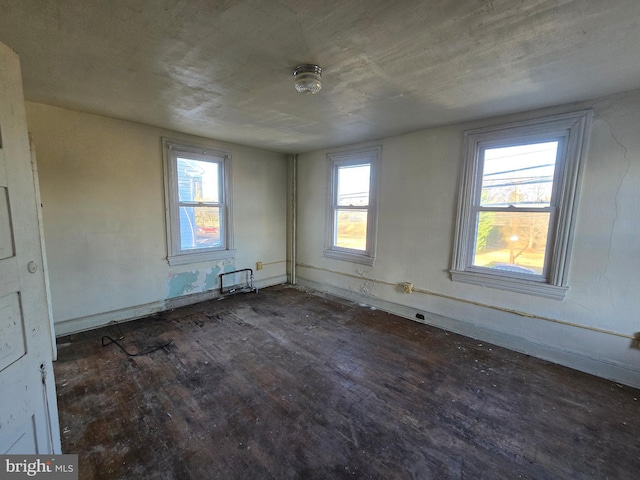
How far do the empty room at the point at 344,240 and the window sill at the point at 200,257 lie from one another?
1.0 inches

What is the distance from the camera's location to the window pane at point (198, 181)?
3.72 meters

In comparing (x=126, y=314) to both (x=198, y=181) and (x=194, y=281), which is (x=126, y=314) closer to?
(x=194, y=281)

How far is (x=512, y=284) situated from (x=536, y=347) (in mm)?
658

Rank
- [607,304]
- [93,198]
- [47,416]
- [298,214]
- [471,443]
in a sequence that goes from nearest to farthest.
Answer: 1. [47,416]
2. [471,443]
3. [607,304]
4. [93,198]
5. [298,214]

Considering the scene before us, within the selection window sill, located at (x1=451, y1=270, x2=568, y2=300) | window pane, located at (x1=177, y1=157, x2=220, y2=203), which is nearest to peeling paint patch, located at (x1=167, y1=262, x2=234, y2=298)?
window pane, located at (x1=177, y1=157, x2=220, y2=203)

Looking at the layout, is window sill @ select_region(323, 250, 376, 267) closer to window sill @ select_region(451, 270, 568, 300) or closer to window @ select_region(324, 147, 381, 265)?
window @ select_region(324, 147, 381, 265)

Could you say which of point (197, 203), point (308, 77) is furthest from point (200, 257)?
point (308, 77)

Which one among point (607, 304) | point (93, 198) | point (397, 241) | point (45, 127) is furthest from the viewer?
point (397, 241)

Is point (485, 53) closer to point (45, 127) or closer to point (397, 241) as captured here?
point (397, 241)

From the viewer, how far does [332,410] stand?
1.94m

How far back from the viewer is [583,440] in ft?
5.68

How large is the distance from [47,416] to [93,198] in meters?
2.47

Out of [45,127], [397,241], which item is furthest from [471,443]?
[45,127]

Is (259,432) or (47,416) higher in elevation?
(47,416)
